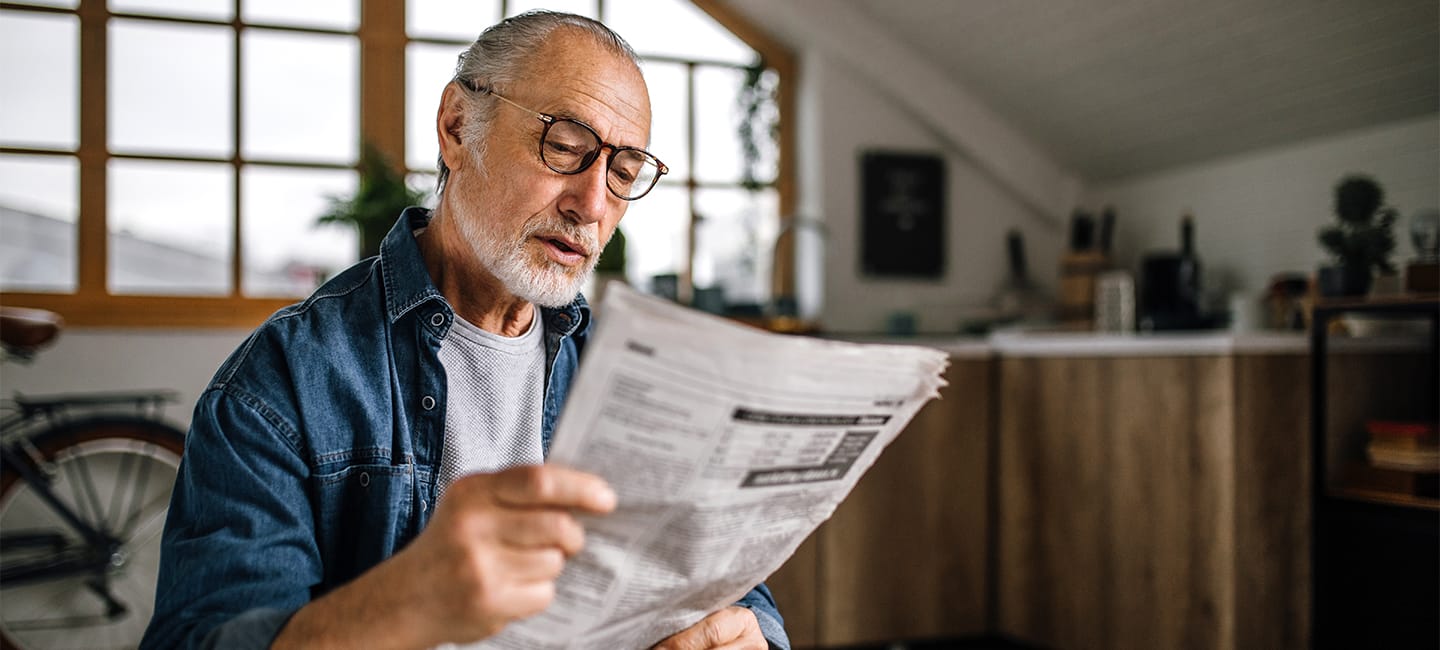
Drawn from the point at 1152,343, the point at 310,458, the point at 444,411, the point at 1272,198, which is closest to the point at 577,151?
the point at 444,411

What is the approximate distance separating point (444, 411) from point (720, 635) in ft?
1.23

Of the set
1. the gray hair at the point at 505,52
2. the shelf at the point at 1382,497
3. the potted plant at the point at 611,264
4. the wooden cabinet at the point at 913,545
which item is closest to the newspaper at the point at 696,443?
the gray hair at the point at 505,52

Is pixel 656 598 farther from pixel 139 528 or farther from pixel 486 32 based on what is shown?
pixel 139 528

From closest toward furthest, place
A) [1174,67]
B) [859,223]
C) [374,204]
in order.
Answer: [374,204]
[1174,67]
[859,223]

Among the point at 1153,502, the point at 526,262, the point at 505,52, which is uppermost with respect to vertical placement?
the point at 505,52

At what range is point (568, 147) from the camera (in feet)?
3.71

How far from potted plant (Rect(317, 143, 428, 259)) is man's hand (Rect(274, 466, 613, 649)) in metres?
2.49

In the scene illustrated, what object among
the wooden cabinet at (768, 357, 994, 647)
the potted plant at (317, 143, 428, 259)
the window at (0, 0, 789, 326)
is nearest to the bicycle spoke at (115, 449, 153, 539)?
the window at (0, 0, 789, 326)

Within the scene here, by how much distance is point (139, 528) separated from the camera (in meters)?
3.33

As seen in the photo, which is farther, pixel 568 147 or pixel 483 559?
pixel 568 147

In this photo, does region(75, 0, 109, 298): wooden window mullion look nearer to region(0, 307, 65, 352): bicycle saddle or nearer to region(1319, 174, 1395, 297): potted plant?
region(0, 307, 65, 352): bicycle saddle

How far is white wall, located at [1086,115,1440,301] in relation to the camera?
2818 mm

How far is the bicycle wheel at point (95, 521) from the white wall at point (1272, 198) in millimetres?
3443

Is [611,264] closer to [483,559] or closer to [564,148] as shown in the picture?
A: [564,148]
